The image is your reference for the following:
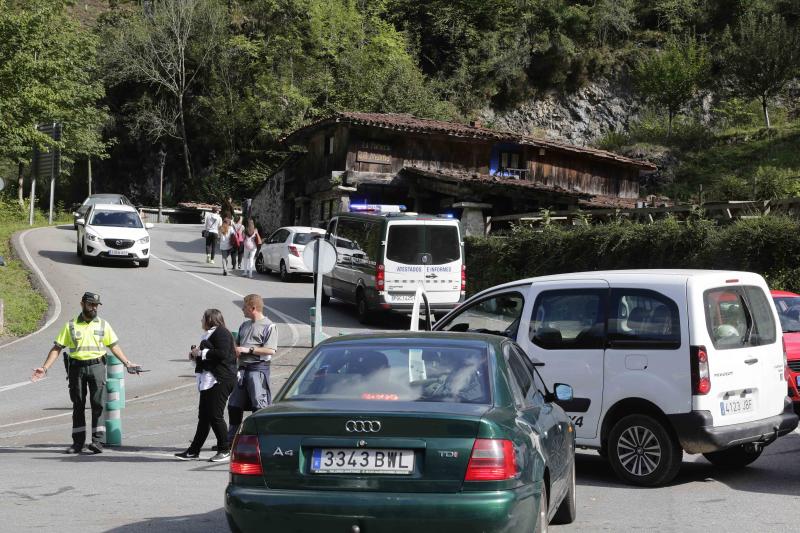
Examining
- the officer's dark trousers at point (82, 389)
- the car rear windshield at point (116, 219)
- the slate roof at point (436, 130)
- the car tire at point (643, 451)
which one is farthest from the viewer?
the slate roof at point (436, 130)

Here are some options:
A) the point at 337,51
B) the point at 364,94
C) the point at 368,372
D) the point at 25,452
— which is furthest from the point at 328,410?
the point at 337,51

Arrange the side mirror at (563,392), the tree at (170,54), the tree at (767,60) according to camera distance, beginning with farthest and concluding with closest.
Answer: the tree at (170,54) → the tree at (767,60) → the side mirror at (563,392)

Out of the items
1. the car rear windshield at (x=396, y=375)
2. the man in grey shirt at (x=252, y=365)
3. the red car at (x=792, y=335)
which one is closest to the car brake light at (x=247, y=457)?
the car rear windshield at (x=396, y=375)

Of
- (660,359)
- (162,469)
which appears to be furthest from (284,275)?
(660,359)

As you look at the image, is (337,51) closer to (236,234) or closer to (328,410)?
(236,234)

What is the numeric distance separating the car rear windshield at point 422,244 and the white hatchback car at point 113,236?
12260 millimetres

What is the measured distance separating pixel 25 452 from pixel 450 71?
5616 cm

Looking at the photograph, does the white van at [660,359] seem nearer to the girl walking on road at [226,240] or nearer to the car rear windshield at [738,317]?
the car rear windshield at [738,317]

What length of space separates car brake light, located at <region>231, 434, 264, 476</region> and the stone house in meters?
29.2

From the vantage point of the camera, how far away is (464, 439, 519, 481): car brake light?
5098 mm

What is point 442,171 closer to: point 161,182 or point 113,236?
point 113,236

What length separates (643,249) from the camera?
22453 mm

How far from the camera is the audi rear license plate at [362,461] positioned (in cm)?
513

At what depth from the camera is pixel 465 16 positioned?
66.7 m
